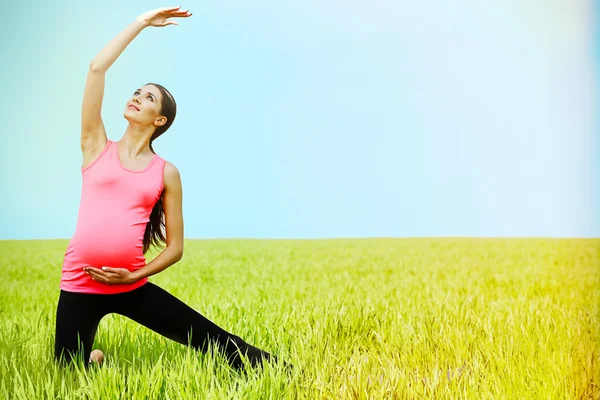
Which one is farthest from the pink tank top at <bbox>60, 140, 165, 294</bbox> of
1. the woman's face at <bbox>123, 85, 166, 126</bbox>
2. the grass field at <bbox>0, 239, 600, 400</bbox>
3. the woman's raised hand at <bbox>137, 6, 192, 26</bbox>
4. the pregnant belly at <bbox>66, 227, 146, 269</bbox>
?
the woman's raised hand at <bbox>137, 6, 192, 26</bbox>

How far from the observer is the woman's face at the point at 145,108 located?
2.57 metres

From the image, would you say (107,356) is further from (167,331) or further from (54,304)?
(54,304)

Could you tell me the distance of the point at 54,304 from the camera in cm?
476

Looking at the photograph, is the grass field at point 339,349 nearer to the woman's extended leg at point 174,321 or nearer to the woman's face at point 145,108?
the woman's extended leg at point 174,321

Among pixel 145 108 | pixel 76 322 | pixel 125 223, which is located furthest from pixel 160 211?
pixel 76 322

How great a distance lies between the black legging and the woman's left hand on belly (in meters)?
0.12

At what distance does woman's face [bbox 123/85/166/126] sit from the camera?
8.45ft

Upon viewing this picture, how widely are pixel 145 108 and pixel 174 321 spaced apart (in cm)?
98

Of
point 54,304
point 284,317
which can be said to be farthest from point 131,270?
point 54,304

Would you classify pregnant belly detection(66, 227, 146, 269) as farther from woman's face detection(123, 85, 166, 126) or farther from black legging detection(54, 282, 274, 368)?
woman's face detection(123, 85, 166, 126)

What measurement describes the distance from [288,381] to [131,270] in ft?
2.85

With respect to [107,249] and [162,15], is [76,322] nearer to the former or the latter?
[107,249]

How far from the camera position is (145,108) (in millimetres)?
2576

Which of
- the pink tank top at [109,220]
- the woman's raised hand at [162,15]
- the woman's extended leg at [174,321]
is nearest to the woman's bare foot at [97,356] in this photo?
the woman's extended leg at [174,321]
